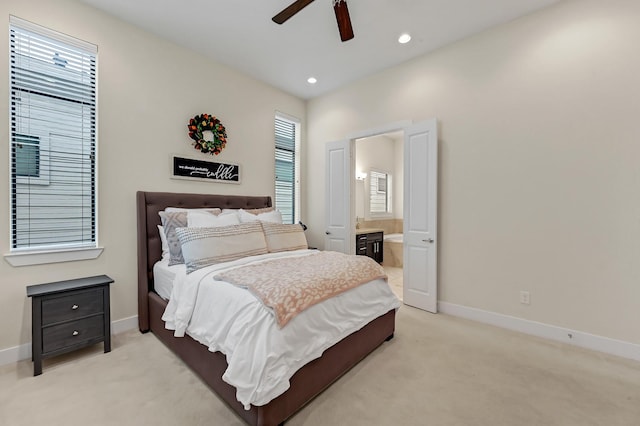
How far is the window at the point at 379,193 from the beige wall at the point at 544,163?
2.96 metres

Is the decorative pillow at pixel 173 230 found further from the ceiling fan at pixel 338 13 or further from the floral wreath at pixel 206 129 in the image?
the ceiling fan at pixel 338 13

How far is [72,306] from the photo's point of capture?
2.21 m

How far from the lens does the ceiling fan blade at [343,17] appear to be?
2044mm

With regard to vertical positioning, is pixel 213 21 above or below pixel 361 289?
above

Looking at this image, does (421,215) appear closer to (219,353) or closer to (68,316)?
(219,353)

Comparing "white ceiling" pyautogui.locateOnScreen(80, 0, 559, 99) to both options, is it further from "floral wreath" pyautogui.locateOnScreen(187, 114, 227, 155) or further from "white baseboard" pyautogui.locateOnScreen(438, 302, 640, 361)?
"white baseboard" pyautogui.locateOnScreen(438, 302, 640, 361)

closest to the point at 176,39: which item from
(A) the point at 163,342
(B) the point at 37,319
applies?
(B) the point at 37,319

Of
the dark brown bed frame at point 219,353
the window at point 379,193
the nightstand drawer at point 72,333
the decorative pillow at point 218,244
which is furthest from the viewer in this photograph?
the window at point 379,193

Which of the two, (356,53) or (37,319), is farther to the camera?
(356,53)

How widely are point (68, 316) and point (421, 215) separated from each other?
139 inches

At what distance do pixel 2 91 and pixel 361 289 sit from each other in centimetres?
324

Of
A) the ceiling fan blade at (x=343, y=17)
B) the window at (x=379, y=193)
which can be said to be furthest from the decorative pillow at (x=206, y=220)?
the window at (x=379, y=193)

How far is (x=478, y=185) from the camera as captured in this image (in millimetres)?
3064

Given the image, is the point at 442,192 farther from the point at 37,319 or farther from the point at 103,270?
the point at 37,319
